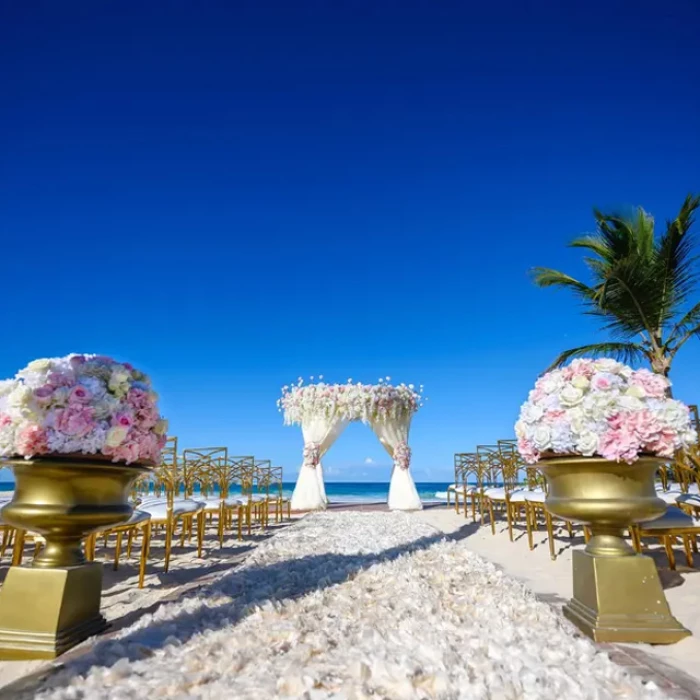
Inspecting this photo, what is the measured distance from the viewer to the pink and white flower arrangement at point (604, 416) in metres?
2.14

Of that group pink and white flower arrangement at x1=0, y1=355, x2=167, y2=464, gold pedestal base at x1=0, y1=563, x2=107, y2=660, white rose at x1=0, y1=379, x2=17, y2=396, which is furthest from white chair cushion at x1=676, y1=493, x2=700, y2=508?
white rose at x1=0, y1=379, x2=17, y2=396

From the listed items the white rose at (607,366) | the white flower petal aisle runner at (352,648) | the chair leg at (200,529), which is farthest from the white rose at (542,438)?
the chair leg at (200,529)

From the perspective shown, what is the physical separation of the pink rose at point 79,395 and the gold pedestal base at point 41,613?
762 mm

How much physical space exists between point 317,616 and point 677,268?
929cm

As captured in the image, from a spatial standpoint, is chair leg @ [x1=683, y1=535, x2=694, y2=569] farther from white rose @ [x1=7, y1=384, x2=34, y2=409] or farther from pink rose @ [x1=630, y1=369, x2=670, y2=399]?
white rose @ [x1=7, y1=384, x2=34, y2=409]

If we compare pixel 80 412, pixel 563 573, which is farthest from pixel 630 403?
pixel 80 412

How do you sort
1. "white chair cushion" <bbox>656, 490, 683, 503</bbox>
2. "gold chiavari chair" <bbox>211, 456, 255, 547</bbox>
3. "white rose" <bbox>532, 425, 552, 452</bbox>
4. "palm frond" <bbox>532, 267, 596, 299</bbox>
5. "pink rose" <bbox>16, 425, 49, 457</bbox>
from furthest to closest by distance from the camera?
"palm frond" <bbox>532, 267, 596, 299</bbox>
"gold chiavari chair" <bbox>211, 456, 255, 547</bbox>
"white chair cushion" <bbox>656, 490, 683, 503</bbox>
"white rose" <bbox>532, 425, 552, 452</bbox>
"pink rose" <bbox>16, 425, 49, 457</bbox>

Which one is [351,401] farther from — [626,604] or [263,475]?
[626,604]

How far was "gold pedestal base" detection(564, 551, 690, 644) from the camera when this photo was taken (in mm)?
1991

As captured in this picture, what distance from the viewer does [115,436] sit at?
7.04 ft

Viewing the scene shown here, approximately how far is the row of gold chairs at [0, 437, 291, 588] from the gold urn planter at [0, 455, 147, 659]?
2.97 ft

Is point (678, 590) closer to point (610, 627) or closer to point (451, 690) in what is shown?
point (610, 627)

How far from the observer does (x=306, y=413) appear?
12734 millimetres

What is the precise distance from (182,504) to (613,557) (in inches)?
140
